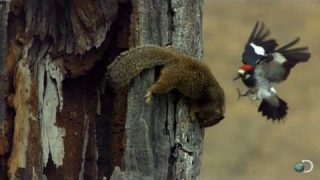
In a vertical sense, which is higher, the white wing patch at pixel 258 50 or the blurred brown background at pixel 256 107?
the blurred brown background at pixel 256 107

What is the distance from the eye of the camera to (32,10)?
215cm

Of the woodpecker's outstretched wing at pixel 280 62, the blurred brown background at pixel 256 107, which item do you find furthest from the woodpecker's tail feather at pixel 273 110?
the blurred brown background at pixel 256 107

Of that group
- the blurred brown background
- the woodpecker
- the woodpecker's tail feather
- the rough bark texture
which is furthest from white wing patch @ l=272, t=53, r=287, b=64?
the blurred brown background

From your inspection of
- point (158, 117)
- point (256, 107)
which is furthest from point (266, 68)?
point (256, 107)

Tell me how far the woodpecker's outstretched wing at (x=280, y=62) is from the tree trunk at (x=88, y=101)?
3.35 feet

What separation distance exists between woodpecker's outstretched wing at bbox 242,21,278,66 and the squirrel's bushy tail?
1.05 m

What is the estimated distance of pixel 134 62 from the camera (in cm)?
214

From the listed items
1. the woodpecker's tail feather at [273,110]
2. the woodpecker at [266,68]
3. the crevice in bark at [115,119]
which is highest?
the woodpecker at [266,68]

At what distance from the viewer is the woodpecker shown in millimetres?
3211

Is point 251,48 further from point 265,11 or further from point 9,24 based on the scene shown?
point 265,11

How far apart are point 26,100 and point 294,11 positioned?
11920mm

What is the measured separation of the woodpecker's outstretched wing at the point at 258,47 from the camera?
325 cm

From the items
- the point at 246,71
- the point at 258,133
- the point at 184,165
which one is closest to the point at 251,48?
the point at 246,71

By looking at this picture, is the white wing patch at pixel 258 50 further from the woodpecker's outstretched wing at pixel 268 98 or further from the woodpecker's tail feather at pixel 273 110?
the woodpecker's tail feather at pixel 273 110
